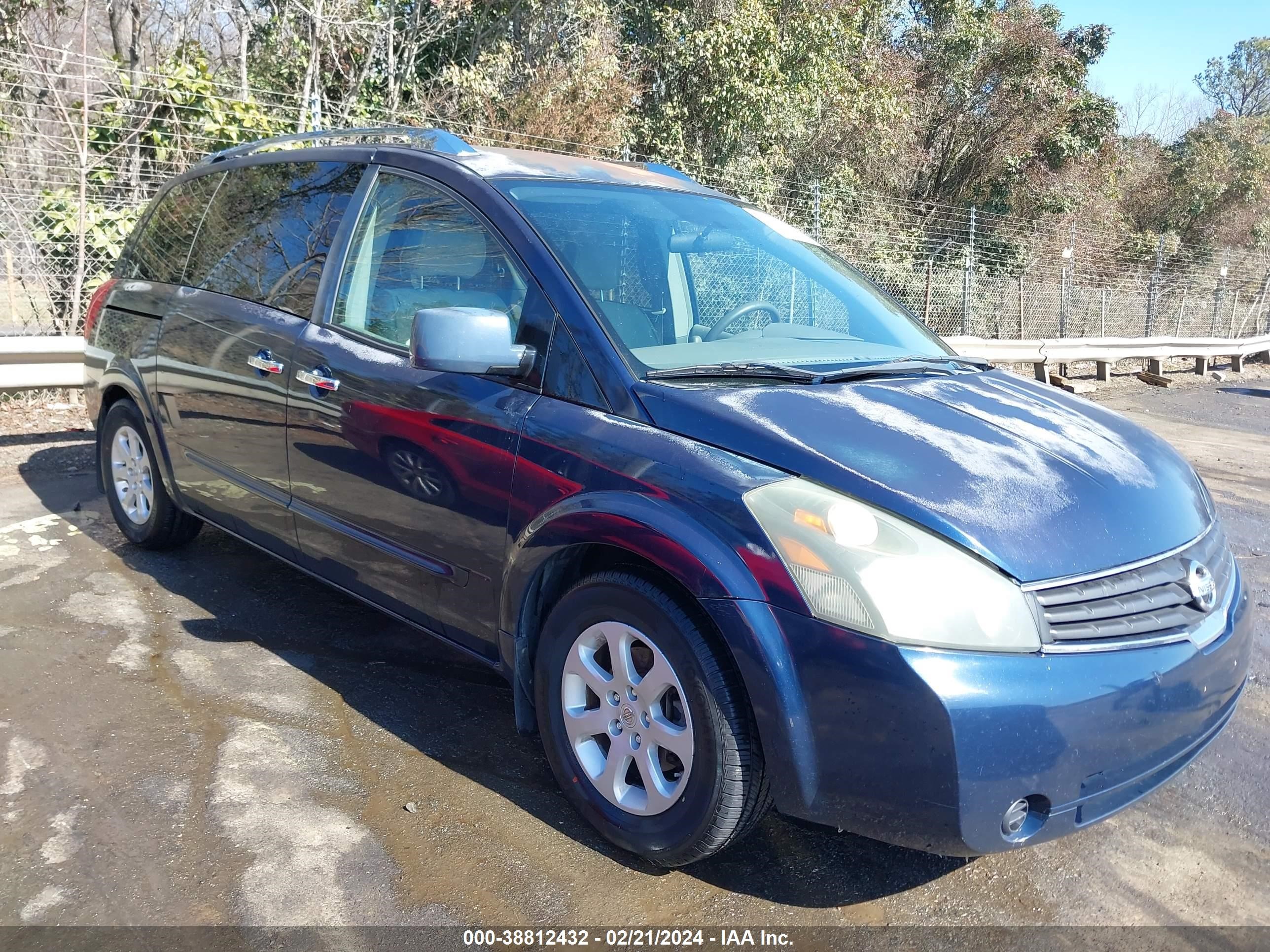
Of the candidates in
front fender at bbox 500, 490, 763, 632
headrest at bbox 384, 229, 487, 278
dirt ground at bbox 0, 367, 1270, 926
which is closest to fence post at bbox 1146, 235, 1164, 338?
dirt ground at bbox 0, 367, 1270, 926

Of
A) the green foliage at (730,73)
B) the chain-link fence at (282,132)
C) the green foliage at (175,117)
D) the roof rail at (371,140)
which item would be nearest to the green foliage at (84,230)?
the chain-link fence at (282,132)

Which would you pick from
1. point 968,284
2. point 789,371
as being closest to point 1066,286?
point 968,284

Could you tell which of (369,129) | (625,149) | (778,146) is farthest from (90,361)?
(778,146)

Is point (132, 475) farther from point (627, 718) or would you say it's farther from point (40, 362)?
point (627, 718)

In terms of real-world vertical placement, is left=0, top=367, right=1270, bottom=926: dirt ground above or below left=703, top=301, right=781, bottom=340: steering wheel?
below

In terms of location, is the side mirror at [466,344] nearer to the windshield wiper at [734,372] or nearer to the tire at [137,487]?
the windshield wiper at [734,372]

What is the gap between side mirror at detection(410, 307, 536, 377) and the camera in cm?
271

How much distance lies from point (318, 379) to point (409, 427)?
536 mm

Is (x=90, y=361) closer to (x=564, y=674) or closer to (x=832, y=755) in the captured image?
(x=564, y=674)

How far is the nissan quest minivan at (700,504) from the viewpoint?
2160mm

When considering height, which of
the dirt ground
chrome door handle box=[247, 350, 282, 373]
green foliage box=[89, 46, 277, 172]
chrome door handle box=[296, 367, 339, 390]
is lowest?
the dirt ground

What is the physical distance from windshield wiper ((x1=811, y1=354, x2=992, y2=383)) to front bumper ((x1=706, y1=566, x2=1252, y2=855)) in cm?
94

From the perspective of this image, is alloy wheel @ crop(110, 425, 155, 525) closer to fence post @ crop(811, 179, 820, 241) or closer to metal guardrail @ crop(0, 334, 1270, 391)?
metal guardrail @ crop(0, 334, 1270, 391)

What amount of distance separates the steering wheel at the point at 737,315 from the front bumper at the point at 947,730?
45.2 inches
